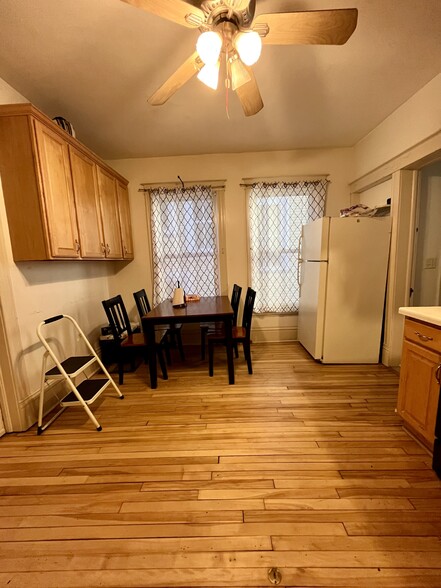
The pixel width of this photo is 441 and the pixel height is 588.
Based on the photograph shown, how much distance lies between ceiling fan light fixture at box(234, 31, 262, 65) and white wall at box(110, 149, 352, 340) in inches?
84.7

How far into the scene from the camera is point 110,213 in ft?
9.45

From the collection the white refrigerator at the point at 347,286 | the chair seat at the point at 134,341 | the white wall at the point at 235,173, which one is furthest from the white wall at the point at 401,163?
the chair seat at the point at 134,341

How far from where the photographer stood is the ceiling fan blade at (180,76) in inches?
53.9

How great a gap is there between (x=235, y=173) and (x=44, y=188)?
228 centimetres

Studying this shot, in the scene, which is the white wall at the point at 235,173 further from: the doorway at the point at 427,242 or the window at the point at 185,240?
the doorway at the point at 427,242

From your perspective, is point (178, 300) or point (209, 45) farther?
point (178, 300)

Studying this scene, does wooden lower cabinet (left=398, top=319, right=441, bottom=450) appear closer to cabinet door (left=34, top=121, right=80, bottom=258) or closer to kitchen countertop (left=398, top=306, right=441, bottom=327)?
kitchen countertop (left=398, top=306, right=441, bottom=327)

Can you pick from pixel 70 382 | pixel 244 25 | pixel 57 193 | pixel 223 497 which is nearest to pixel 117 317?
pixel 70 382

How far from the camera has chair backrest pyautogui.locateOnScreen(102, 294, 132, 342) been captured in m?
2.50

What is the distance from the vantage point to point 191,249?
3.42 metres

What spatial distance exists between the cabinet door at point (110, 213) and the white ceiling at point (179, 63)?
45 centimetres

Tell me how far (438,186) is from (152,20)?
9.48 ft

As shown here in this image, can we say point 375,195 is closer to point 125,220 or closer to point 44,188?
point 125,220

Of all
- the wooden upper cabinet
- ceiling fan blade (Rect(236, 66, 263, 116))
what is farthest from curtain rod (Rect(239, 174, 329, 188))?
the wooden upper cabinet
